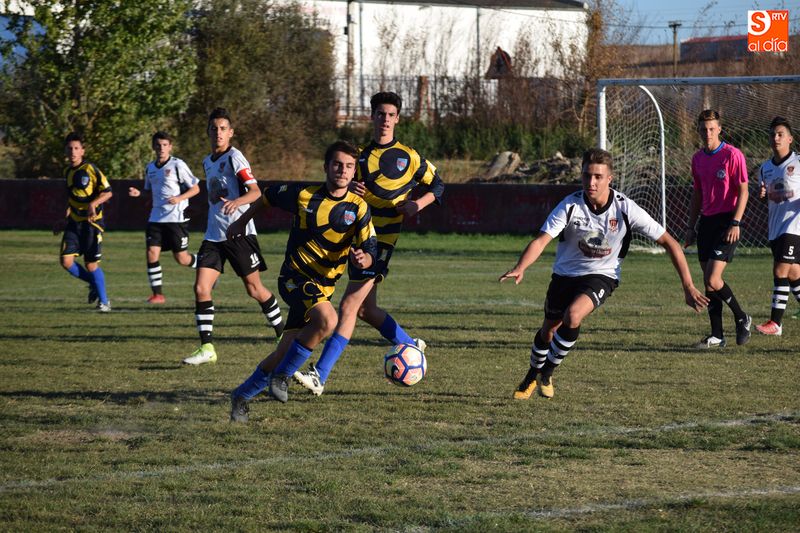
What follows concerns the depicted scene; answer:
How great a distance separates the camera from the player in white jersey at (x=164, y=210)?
504 inches

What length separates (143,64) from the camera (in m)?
28.7

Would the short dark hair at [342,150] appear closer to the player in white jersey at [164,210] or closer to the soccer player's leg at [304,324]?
the soccer player's leg at [304,324]

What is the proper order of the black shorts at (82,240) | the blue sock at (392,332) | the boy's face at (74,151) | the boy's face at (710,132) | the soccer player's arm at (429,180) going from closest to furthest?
the soccer player's arm at (429,180)
the blue sock at (392,332)
the boy's face at (710,132)
the boy's face at (74,151)
the black shorts at (82,240)

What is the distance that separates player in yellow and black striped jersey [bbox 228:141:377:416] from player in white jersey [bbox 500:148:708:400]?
3.69 ft

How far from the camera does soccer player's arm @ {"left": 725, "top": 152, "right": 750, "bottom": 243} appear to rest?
31.1 ft

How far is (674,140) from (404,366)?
601 inches

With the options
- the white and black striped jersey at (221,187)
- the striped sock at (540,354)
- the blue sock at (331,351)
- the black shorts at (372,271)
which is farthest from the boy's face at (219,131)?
the striped sock at (540,354)

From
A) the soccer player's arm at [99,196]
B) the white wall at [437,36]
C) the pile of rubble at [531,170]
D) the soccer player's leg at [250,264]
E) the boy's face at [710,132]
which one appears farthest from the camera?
the white wall at [437,36]

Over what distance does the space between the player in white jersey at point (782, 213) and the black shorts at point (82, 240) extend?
7.70 meters

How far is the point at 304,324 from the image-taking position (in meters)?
6.61

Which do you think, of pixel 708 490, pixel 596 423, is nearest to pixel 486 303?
pixel 596 423

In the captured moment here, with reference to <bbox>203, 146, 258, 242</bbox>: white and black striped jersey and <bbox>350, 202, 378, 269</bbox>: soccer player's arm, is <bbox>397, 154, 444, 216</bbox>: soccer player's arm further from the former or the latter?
<bbox>203, 146, 258, 242</bbox>: white and black striped jersey

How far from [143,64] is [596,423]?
24.6 m

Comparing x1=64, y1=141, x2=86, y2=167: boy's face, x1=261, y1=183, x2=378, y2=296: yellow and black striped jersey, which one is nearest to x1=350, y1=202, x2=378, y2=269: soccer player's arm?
x1=261, y1=183, x2=378, y2=296: yellow and black striped jersey
